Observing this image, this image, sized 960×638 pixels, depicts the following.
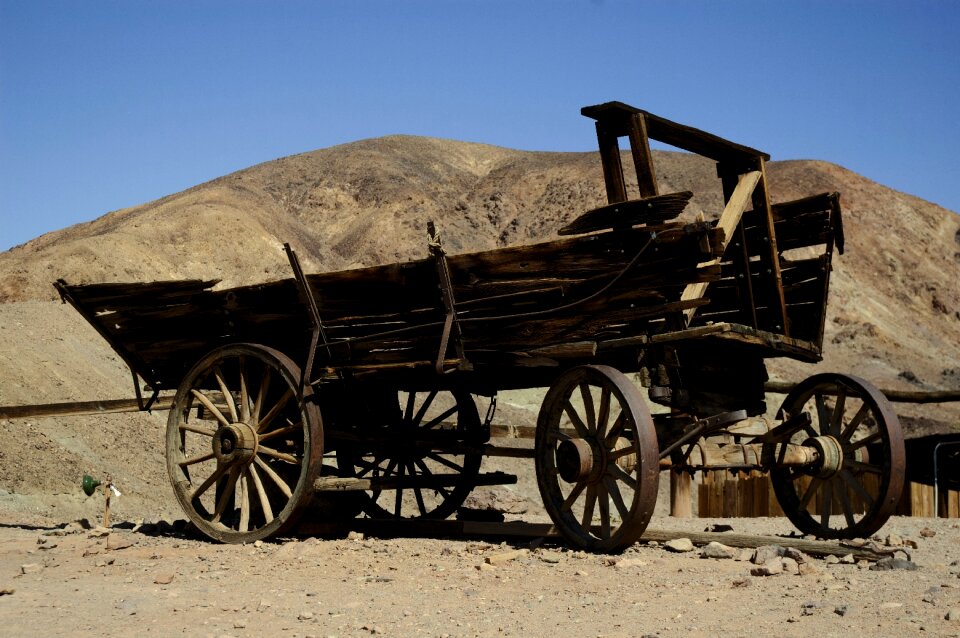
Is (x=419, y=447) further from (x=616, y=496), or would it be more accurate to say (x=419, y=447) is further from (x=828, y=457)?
(x=828, y=457)

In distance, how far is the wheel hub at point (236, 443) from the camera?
7.91 metres

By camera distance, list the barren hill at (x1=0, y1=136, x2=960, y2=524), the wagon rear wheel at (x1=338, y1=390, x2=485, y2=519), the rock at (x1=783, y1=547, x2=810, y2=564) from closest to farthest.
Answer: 1. the rock at (x1=783, y1=547, x2=810, y2=564)
2. the wagon rear wheel at (x1=338, y1=390, x2=485, y2=519)
3. the barren hill at (x1=0, y1=136, x2=960, y2=524)

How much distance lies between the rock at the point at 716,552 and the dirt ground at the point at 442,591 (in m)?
0.08

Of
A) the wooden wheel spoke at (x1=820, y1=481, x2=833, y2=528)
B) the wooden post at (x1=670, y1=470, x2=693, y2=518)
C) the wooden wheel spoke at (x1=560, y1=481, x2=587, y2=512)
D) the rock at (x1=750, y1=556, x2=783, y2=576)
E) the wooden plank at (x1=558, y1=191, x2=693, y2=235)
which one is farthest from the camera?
the wooden post at (x1=670, y1=470, x2=693, y2=518)

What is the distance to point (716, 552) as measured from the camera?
22.0 feet

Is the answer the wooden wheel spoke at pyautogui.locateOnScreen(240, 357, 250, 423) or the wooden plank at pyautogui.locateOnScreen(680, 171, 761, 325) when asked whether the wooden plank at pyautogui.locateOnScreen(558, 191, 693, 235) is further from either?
the wooden wheel spoke at pyautogui.locateOnScreen(240, 357, 250, 423)

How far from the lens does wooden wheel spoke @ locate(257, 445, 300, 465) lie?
→ 7814 millimetres

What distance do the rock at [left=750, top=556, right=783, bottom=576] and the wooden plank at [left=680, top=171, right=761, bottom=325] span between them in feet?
5.75

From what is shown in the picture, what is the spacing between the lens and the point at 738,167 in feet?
27.4

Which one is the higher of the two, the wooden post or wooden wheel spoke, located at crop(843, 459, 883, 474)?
wooden wheel spoke, located at crop(843, 459, 883, 474)

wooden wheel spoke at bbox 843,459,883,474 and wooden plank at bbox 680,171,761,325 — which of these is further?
wooden wheel spoke at bbox 843,459,883,474

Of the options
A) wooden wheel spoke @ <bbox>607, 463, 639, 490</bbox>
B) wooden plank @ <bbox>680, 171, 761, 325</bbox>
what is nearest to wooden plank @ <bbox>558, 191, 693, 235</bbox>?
wooden plank @ <bbox>680, 171, 761, 325</bbox>

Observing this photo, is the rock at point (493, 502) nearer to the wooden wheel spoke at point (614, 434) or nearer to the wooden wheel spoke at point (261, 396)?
the wooden wheel spoke at point (261, 396)

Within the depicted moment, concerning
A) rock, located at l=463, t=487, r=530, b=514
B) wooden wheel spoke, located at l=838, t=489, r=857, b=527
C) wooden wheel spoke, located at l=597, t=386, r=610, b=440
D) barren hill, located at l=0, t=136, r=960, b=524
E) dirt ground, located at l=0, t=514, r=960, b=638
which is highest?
barren hill, located at l=0, t=136, r=960, b=524
